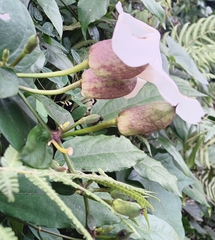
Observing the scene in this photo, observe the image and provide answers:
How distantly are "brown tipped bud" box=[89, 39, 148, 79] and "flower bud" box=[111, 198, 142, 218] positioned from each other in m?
0.11

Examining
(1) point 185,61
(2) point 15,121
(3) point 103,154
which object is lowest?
(1) point 185,61

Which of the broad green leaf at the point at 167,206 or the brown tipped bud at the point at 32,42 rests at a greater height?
the brown tipped bud at the point at 32,42

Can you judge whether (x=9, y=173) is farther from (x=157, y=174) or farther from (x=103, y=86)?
(x=157, y=174)

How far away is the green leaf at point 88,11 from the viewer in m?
0.59

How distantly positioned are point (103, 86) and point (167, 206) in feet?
1.44

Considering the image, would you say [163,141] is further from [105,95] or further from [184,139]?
[105,95]

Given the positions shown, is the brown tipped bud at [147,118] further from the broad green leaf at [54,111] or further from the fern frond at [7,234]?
the fern frond at [7,234]

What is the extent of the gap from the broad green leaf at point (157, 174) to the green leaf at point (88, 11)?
26cm

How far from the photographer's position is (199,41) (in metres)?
1.43

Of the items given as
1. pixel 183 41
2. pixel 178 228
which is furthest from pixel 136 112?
pixel 183 41

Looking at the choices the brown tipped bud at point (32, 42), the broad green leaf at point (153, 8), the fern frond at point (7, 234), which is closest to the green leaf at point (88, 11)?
the broad green leaf at point (153, 8)

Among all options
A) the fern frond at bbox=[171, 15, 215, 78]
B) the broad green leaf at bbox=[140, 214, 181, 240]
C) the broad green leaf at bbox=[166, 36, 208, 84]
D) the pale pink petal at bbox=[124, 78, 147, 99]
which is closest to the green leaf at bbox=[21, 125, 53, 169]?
the pale pink petal at bbox=[124, 78, 147, 99]

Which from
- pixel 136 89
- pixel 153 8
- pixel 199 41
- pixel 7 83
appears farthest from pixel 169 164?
pixel 199 41

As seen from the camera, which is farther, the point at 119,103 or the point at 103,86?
the point at 119,103
